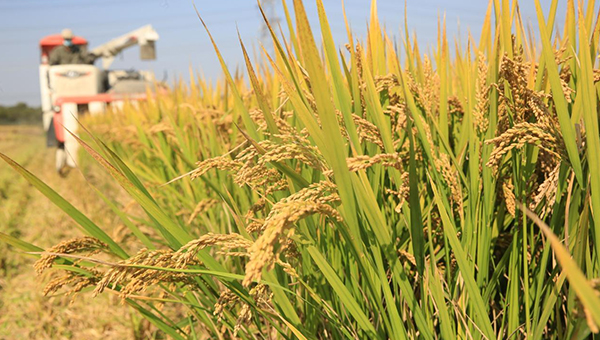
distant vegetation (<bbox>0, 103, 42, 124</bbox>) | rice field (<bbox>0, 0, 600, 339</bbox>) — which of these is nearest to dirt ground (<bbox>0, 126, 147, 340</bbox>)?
rice field (<bbox>0, 0, 600, 339</bbox>)

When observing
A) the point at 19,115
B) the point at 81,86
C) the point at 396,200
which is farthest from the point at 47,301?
the point at 19,115

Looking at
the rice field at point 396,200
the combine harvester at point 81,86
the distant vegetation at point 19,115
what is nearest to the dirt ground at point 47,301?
the rice field at point 396,200

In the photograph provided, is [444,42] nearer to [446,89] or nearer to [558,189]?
[446,89]

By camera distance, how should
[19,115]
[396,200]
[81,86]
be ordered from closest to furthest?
[396,200]
[81,86]
[19,115]

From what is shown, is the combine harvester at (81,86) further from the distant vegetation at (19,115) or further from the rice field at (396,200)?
the distant vegetation at (19,115)

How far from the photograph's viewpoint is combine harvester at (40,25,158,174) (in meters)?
6.62

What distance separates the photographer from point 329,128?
59 centimetres

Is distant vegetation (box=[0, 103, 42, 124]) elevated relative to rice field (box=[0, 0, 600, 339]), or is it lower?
lower

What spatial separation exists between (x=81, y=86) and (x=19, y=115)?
4815 cm

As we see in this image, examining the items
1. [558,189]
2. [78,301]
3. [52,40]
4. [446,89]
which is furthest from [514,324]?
[52,40]

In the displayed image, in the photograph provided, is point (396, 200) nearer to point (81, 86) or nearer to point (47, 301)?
point (47, 301)

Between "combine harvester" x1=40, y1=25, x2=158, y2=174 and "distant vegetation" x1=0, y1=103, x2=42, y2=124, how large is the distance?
4135 cm

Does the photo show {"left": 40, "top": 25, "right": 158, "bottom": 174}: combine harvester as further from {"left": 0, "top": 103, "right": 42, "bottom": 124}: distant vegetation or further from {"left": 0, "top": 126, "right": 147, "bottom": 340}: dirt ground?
{"left": 0, "top": 103, "right": 42, "bottom": 124}: distant vegetation

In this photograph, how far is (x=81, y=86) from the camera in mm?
7887
